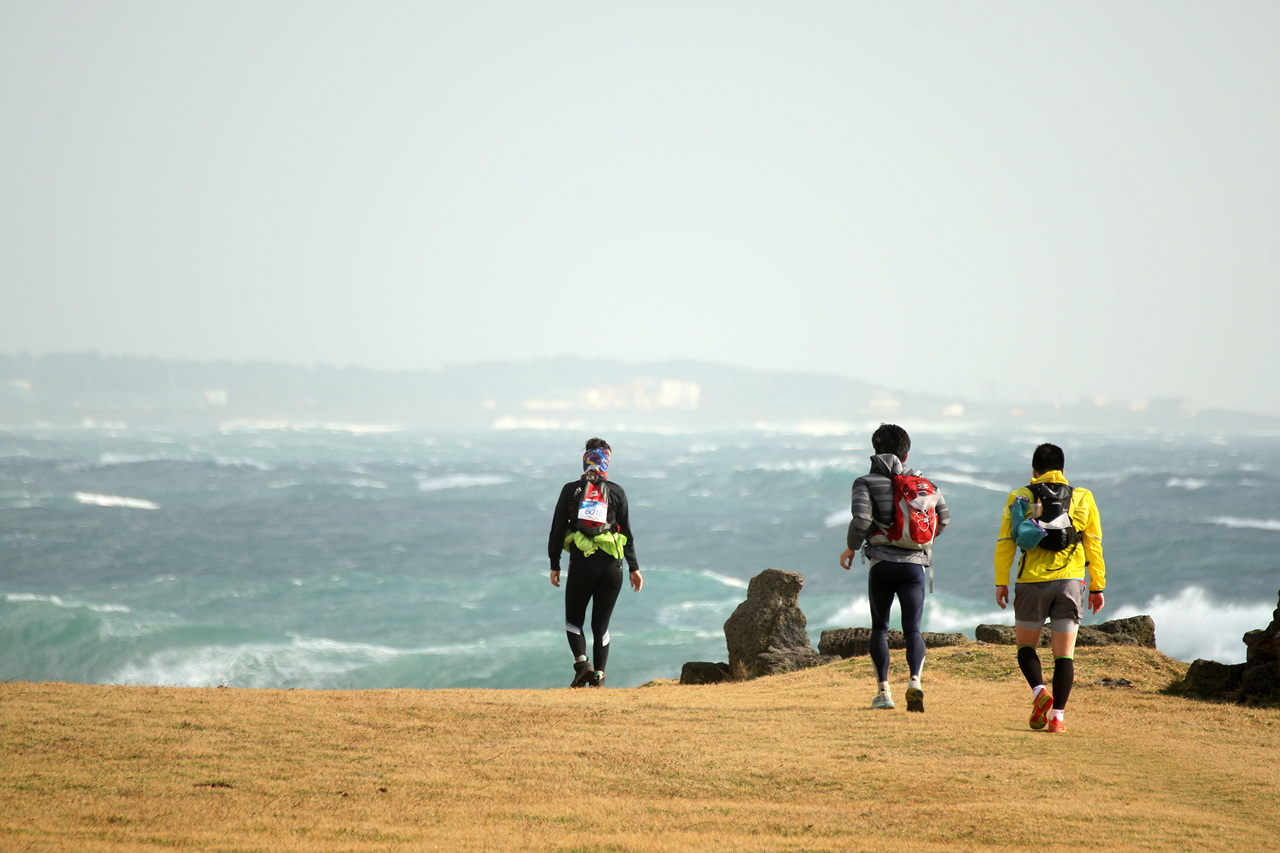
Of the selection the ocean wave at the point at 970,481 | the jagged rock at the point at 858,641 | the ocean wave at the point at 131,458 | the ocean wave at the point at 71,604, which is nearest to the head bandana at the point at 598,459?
the jagged rock at the point at 858,641

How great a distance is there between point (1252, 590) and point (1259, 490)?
1613 inches

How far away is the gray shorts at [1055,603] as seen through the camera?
6.18 m

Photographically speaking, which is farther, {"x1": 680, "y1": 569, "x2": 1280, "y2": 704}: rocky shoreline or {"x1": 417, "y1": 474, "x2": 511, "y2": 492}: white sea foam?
{"x1": 417, "y1": 474, "x2": 511, "y2": 492}: white sea foam

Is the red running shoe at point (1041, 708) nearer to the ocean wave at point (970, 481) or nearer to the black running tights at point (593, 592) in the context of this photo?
the black running tights at point (593, 592)

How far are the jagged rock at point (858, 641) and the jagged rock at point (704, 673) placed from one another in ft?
3.74

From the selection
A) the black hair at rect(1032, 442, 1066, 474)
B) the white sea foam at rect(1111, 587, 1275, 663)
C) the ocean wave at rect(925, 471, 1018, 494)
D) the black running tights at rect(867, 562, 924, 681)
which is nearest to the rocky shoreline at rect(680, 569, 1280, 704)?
the black running tights at rect(867, 562, 924, 681)

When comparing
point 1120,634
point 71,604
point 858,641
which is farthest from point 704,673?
point 71,604

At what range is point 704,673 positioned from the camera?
1106cm

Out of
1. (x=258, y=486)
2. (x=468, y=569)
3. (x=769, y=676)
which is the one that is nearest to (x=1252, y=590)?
(x=468, y=569)

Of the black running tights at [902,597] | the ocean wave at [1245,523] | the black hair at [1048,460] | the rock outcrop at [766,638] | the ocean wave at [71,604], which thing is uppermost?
the black hair at [1048,460]

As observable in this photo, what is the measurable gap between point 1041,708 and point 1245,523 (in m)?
→ 51.4

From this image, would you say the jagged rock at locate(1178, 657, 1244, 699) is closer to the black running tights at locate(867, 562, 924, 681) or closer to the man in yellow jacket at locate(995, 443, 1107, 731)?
the man in yellow jacket at locate(995, 443, 1107, 731)

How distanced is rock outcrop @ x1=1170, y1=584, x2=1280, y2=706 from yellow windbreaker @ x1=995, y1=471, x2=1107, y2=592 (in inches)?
102

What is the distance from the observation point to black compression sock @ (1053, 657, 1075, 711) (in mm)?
6418
